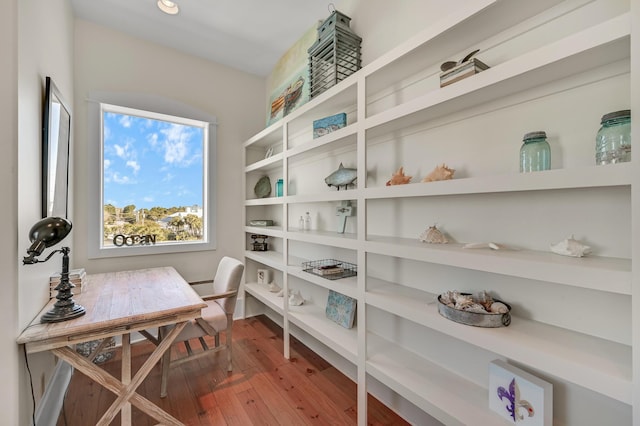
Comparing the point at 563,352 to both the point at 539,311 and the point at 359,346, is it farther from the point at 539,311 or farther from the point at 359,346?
the point at 359,346

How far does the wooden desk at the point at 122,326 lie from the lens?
1274 mm

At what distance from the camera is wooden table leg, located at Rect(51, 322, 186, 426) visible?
1.32m

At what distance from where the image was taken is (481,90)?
1.11 metres

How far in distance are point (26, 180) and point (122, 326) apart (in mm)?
838

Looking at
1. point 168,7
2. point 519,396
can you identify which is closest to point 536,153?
point 519,396

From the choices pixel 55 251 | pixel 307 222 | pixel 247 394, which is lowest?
pixel 247 394

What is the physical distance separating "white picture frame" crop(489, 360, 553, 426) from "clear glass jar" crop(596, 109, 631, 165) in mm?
843

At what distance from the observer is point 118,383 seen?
1428 millimetres

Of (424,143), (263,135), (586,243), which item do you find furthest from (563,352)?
(263,135)

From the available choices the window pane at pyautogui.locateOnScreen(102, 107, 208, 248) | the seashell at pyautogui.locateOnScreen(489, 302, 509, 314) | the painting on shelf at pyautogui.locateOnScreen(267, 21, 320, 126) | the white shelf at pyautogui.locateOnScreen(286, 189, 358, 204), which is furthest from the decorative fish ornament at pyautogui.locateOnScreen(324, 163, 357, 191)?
the window pane at pyautogui.locateOnScreen(102, 107, 208, 248)

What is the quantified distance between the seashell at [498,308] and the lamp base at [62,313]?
2025mm

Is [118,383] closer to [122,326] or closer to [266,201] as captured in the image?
[122,326]

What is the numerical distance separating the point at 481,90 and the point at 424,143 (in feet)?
1.60

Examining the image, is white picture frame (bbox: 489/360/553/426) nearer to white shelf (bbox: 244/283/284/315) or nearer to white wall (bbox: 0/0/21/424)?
white shelf (bbox: 244/283/284/315)
